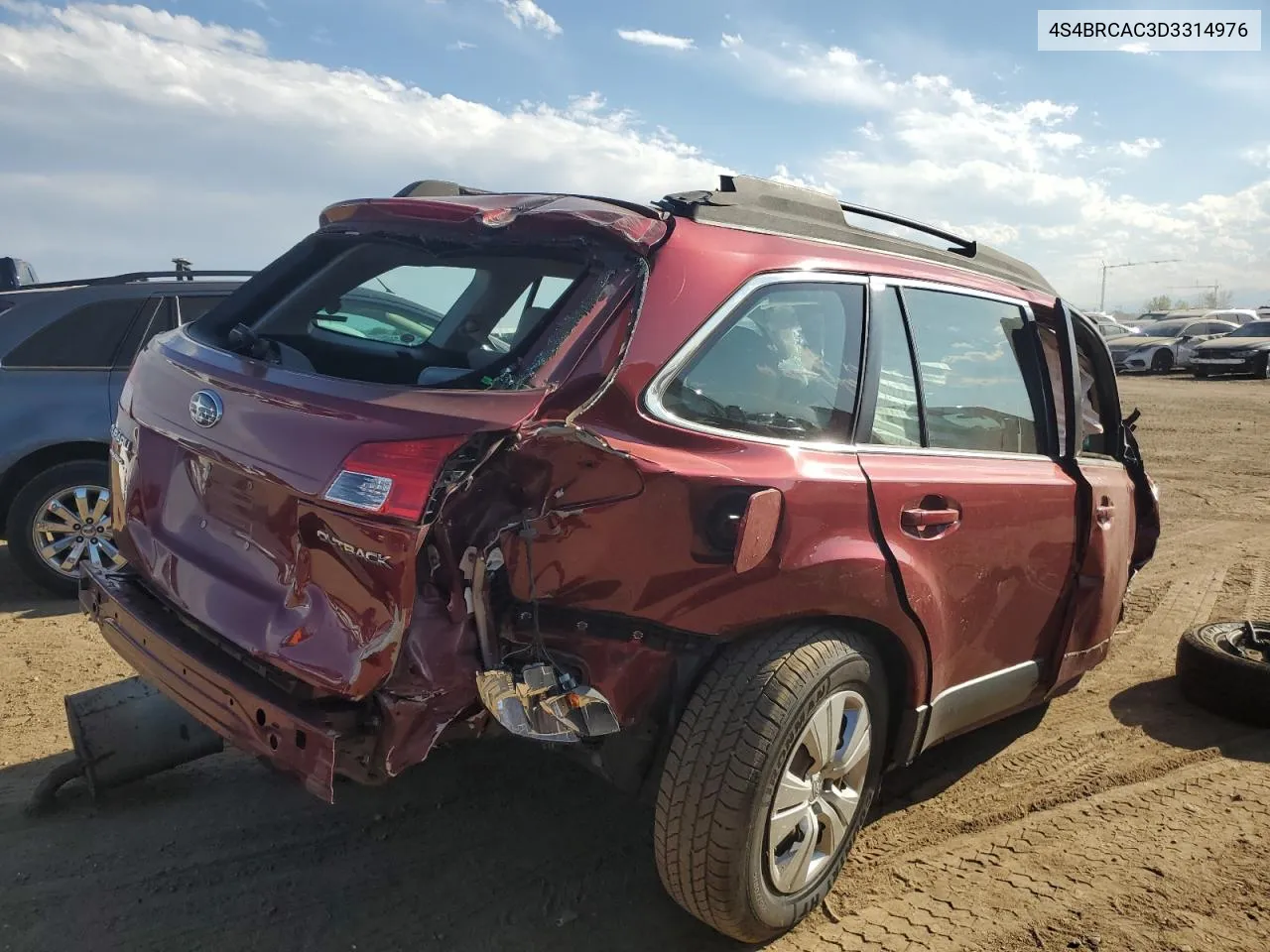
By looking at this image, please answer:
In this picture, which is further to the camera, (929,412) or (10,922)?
(929,412)

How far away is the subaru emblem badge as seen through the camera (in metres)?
2.51

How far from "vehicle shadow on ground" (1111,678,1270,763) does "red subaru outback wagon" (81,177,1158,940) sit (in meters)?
1.58

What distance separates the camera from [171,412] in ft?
8.86

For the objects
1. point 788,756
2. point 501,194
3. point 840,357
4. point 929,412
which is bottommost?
point 788,756

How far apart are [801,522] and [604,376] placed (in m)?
0.64

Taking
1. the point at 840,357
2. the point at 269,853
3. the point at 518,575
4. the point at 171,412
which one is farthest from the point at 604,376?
the point at 269,853

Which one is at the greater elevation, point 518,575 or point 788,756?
point 518,575

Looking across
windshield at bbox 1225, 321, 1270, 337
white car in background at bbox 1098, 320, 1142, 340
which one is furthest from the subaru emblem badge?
white car in background at bbox 1098, 320, 1142, 340

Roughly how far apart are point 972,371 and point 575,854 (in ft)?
6.92

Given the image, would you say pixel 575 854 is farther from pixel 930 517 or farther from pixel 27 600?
pixel 27 600

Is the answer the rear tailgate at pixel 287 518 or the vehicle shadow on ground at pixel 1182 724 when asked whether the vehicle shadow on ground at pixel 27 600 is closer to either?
the rear tailgate at pixel 287 518

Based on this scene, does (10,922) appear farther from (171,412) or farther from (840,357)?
(840,357)

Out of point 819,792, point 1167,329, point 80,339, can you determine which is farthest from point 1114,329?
point 819,792

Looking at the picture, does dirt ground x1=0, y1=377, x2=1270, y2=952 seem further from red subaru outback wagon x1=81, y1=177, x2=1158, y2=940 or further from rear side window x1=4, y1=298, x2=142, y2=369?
rear side window x1=4, y1=298, x2=142, y2=369
